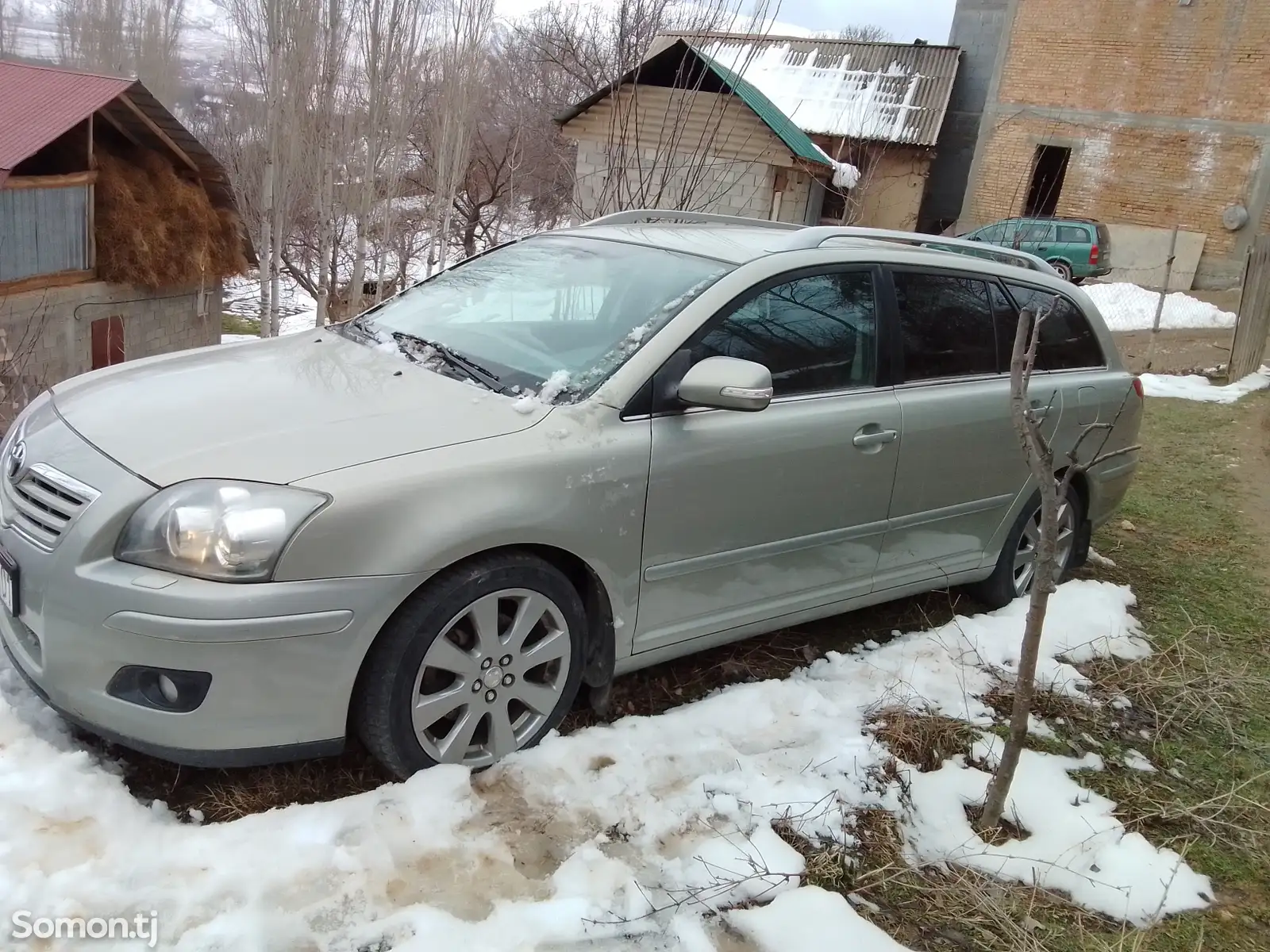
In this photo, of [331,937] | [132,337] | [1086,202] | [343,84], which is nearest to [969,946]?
[331,937]

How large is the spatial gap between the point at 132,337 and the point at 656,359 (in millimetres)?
14151

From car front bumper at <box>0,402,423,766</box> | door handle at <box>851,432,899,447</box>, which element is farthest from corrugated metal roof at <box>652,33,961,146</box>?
car front bumper at <box>0,402,423,766</box>

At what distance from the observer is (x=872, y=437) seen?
345cm

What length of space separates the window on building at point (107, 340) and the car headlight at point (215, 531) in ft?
42.7

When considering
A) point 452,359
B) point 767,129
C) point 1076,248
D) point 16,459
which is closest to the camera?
point 16,459

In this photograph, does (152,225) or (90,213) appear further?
(152,225)

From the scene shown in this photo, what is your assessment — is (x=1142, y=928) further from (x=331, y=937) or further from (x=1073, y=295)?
(x=1073, y=295)

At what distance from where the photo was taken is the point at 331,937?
→ 2.03 metres

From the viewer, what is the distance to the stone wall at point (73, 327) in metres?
10.7

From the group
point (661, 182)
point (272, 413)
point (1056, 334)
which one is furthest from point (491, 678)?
point (661, 182)

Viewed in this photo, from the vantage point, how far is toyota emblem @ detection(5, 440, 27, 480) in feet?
8.45

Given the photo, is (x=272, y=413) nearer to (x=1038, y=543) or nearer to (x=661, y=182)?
(x=1038, y=543)

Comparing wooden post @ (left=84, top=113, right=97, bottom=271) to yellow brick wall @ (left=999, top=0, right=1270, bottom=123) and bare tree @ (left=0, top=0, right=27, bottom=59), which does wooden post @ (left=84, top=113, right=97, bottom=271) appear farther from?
bare tree @ (left=0, top=0, right=27, bottom=59)

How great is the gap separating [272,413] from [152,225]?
526 inches
